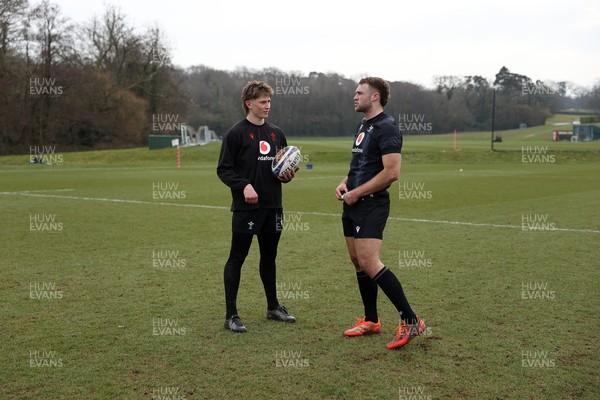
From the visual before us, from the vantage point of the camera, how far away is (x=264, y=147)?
618cm

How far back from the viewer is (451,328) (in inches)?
235

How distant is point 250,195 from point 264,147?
1.87 ft

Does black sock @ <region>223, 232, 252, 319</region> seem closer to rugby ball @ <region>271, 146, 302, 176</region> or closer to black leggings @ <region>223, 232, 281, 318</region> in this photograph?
black leggings @ <region>223, 232, 281, 318</region>

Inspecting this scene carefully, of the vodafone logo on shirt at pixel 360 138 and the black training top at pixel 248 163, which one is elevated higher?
the vodafone logo on shirt at pixel 360 138

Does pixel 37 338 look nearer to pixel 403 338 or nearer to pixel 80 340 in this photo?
pixel 80 340

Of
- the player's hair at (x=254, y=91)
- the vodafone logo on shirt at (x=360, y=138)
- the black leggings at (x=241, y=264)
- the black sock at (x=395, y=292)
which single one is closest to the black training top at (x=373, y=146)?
the vodafone logo on shirt at (x=360, y=138)

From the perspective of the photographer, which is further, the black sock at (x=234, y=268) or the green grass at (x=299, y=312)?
the black sock at (x=234, y=268)

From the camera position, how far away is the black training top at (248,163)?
6062mm

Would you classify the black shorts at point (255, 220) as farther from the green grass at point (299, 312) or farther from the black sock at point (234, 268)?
the green grass at point (299, 312)

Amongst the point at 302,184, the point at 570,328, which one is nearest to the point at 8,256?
the point at 570,328

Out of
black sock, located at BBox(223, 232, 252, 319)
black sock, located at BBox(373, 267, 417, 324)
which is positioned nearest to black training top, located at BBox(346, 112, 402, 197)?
black sock, located at BBox(373, 267, 417, 324)

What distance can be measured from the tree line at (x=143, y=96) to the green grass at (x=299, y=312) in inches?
1502

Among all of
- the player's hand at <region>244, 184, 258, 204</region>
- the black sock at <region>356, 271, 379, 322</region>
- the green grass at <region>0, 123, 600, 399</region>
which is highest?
the player's hand at <region>244, 184, 258, 204</region>

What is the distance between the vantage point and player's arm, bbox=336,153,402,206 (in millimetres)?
5402
